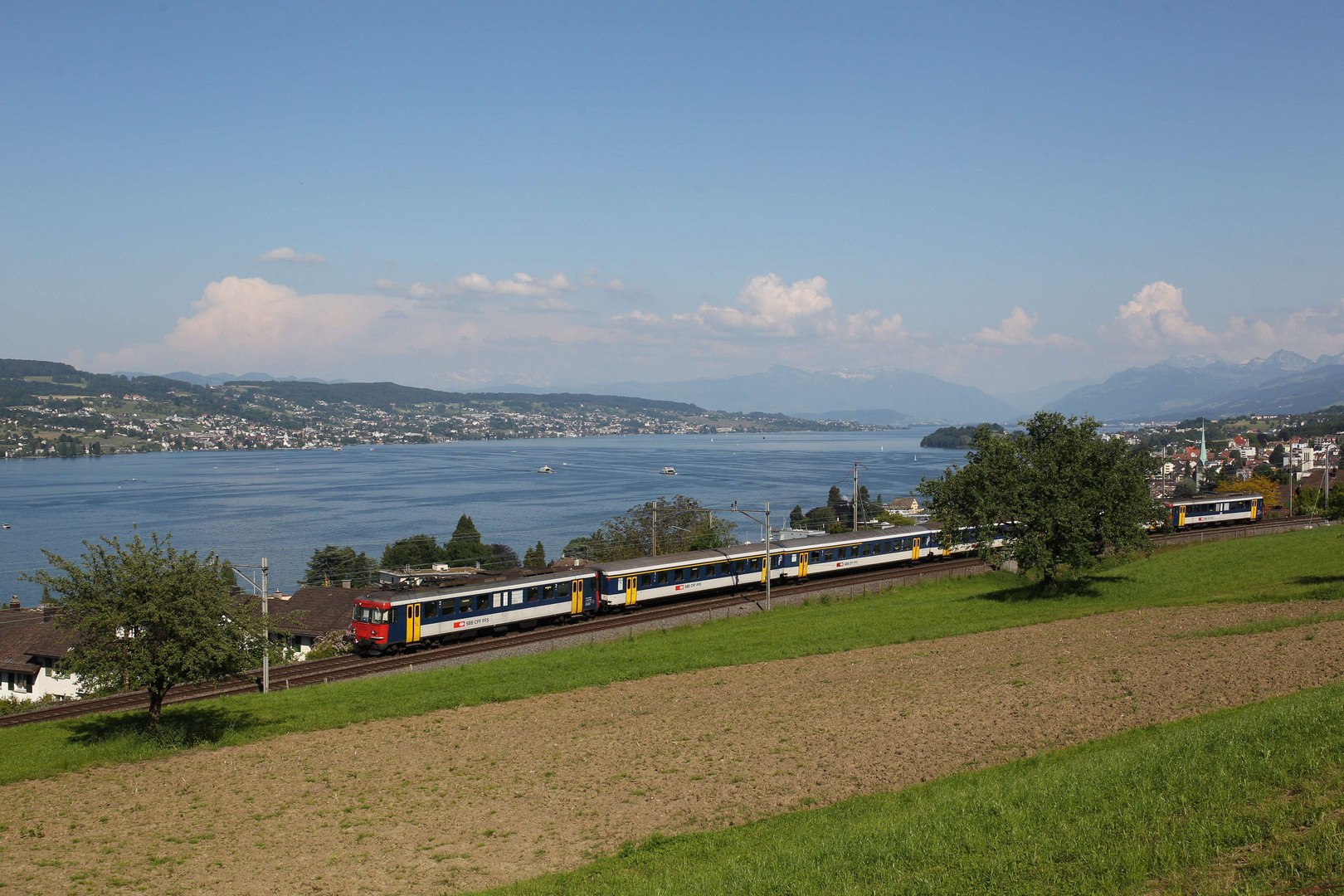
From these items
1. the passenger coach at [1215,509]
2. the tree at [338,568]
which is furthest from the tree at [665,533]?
the passenger coach at [1215,509]

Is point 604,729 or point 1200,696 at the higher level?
point 1200,696

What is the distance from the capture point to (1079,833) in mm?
8953

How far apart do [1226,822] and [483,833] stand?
9.73 meters

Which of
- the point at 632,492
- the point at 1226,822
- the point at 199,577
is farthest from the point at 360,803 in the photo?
the point at 632,492

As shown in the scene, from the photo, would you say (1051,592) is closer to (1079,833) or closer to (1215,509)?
(1079,833)

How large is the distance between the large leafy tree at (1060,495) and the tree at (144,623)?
1043 inches

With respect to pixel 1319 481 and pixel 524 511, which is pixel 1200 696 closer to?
pixel 1319 481

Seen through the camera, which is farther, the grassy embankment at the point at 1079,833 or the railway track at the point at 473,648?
the railway track at the point at 473,648

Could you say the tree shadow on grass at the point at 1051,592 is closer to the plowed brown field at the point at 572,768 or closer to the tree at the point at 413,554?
the plowed brown field at the point at 572,768

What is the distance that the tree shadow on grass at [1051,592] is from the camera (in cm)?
3344

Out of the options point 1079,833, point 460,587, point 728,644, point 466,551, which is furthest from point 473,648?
point 466,551

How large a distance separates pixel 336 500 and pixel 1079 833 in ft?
435

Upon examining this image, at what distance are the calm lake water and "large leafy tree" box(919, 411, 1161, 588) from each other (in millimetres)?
52861

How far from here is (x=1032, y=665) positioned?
2011cm
